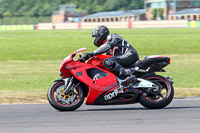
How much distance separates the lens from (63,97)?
7.60 meters

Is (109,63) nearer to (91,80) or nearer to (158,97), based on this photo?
(91,80)

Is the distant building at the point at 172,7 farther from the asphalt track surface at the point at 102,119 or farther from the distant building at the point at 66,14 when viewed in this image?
the asphalt track surface at the point at 102,119

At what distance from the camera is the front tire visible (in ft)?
25.2

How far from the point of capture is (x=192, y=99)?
910 cm

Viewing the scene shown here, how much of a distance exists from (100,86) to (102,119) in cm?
104

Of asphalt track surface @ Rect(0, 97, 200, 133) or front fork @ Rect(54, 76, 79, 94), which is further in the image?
front fork @ Rect(54, 76, 79, 94)

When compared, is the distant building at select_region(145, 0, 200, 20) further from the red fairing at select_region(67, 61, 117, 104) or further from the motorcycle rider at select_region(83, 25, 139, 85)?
the red fairing at select_region(67, 61, 117, 104)

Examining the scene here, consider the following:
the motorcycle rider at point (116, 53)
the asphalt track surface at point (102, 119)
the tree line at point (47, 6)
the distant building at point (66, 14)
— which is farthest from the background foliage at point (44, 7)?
the asphalt track surface at point (102, 119)

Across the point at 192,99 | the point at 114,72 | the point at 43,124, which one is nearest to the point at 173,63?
the point at 192,99

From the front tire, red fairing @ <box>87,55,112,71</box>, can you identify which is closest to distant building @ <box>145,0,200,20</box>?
the front tire

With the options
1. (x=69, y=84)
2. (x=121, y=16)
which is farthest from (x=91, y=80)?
(x=121, y=16)

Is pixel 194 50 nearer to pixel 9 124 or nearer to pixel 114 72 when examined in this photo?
pixel 114 72

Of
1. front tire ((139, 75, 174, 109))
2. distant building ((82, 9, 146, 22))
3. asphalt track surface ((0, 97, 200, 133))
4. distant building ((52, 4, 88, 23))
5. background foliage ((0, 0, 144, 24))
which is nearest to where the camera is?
asphalt track surface ((0, 97, 200, 133))

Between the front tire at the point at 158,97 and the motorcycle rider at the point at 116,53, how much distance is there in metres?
0.38
